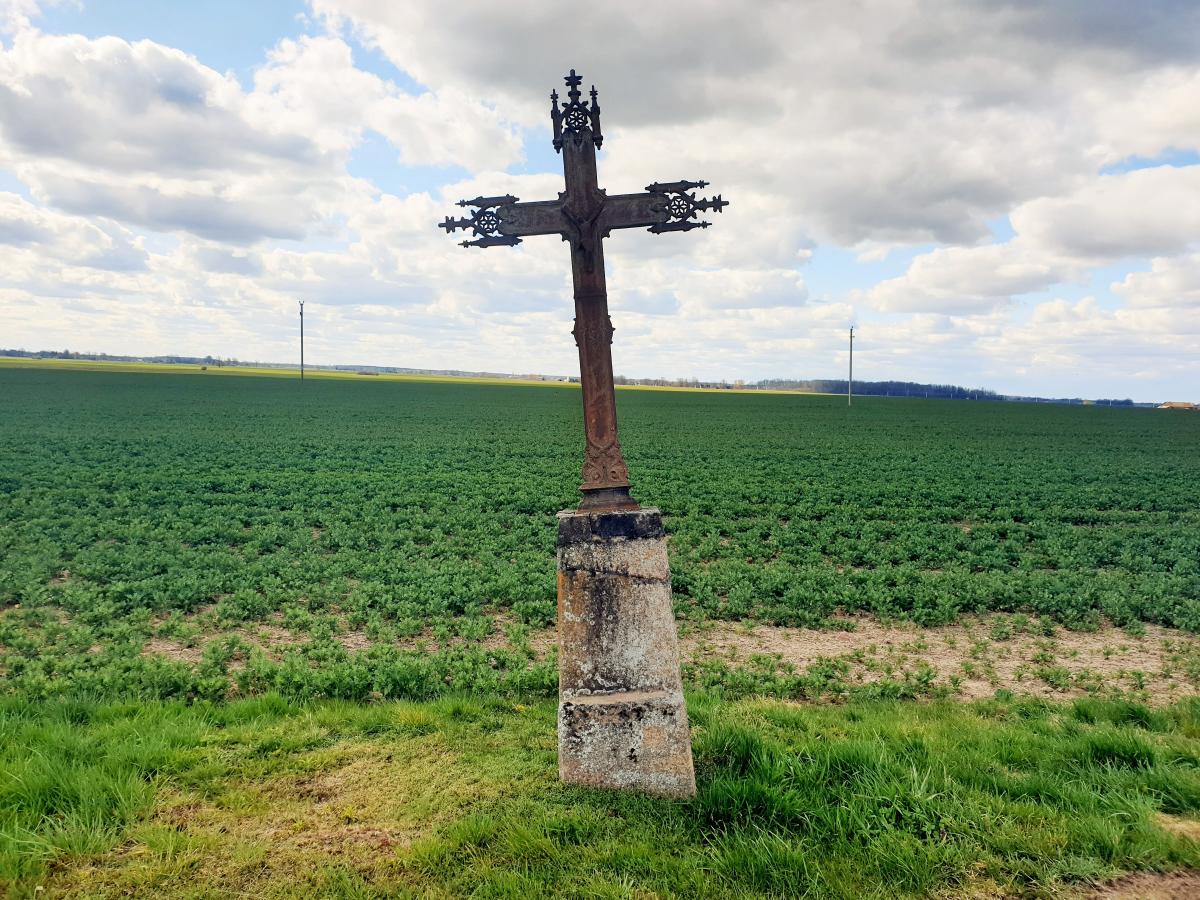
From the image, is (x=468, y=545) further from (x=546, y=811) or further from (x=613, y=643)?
(x=546, y=811)

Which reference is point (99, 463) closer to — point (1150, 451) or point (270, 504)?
point (270, 504)

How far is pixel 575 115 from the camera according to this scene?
4848 mm

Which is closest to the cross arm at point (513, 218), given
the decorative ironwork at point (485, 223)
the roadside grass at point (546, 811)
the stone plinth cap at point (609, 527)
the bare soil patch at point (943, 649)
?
the decorative ironwork at point (485, 223)

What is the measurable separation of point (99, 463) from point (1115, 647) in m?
25.2

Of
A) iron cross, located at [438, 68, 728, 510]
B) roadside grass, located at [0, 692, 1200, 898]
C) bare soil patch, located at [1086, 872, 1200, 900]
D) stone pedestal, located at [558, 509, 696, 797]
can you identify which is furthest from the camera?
iron cross, located at [438, 68, 728, 510]

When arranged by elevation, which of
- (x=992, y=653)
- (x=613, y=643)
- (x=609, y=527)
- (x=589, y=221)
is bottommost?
(x=992, y=653)

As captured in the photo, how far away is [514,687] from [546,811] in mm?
2482

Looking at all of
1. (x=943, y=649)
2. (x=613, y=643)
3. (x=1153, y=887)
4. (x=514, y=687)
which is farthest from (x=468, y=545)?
(x=1153, y=887)

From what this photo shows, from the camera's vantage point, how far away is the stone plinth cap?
4.40 meters

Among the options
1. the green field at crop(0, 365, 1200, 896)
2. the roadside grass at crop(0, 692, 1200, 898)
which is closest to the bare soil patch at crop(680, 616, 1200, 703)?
the green field at crop(0, 365, 1200, 896)

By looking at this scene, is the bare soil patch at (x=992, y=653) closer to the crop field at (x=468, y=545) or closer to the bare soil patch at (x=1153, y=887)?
the crop field at (x=468, y=545)

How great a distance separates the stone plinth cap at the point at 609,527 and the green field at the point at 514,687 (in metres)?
1.52

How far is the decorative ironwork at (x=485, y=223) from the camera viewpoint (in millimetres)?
4867

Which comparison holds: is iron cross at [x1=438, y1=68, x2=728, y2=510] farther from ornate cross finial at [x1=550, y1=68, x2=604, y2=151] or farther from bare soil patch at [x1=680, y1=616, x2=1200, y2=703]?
bare soil patch at [x1=680, y1=616, x2=1200, y2=703]
